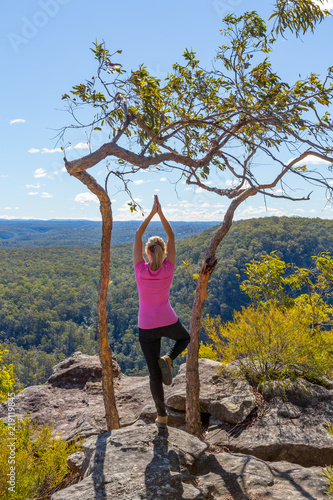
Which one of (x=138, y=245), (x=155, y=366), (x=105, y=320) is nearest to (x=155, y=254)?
(x=138, y=245)

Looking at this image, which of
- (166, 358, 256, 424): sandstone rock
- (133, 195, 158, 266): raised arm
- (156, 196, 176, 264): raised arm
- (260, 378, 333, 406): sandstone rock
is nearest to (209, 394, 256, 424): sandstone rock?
(166, 358, 256, 424): sandstone rock

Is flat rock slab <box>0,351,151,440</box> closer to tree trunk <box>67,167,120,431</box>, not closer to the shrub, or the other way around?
tree trunk <box>67,167,120,431</box>

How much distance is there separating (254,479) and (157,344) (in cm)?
123

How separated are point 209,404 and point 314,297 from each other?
3.57 meters

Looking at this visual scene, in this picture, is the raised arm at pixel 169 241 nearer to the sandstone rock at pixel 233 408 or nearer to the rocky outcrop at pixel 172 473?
the rocky outcrop at pixel 172 473

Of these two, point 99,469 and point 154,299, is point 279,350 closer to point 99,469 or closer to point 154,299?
point 154,299

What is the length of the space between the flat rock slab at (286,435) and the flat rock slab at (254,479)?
1.74 feet

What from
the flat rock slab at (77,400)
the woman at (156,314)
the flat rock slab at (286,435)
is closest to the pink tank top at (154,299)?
the woman at (156,314)

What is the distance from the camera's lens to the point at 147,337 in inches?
123

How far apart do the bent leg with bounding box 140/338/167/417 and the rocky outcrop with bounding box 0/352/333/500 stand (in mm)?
253

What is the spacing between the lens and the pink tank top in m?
3.11

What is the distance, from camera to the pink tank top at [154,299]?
3107 mm

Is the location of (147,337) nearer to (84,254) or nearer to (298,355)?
(298,355)

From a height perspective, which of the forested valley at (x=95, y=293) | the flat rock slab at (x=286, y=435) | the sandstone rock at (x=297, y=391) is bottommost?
the forested valley at (x=95, y=293)
